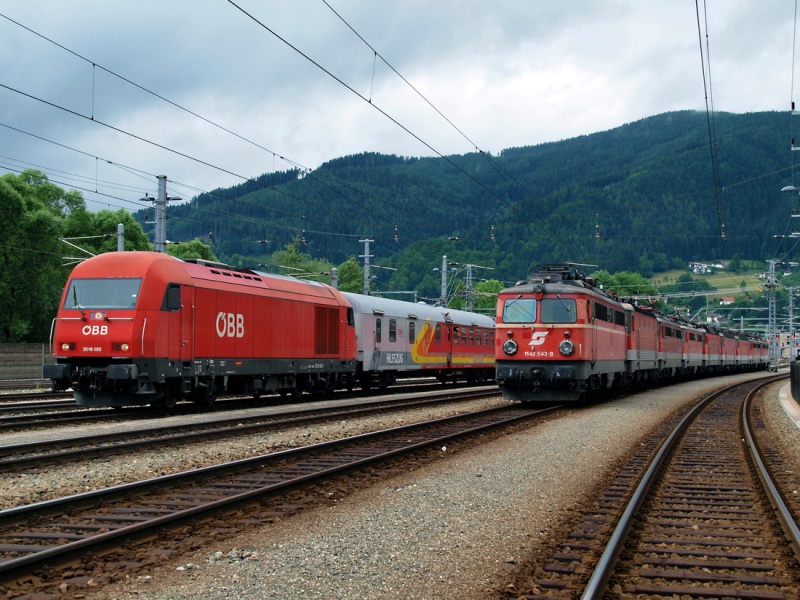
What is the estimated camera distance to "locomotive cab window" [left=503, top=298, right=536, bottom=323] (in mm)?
23938

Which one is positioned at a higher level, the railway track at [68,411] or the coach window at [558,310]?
the coach window at [558,310]

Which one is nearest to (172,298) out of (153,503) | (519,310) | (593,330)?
(519,310)

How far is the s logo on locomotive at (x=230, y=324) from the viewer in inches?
833

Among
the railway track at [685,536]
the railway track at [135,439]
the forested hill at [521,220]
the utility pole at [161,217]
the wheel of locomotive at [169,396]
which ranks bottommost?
the railway track at [685,536]

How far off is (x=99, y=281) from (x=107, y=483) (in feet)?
30.9

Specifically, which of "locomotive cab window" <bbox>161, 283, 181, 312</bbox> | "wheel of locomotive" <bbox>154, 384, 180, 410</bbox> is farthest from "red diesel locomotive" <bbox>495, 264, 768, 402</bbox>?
"locomotive cab window" <bbox>161, 283, 181, 312</bbox>

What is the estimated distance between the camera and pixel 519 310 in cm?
2416

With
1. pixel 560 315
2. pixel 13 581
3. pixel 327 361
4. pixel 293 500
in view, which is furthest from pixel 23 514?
pixel 327 361

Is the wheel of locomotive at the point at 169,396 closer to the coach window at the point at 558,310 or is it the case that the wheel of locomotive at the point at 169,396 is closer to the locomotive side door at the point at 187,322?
the locomotive side door at the point at 187,322

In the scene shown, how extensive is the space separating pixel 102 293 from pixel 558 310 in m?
12.1

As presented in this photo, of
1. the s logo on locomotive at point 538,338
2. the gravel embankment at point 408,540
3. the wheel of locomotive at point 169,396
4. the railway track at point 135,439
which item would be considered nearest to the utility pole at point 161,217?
the wheel of locomotive at point 169,396

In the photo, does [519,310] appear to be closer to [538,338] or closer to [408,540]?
[538,338]

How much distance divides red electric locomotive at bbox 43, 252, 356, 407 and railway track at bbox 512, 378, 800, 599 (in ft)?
35.3

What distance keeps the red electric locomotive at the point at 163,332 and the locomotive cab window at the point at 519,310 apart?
A: 655cm
